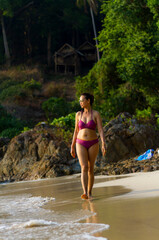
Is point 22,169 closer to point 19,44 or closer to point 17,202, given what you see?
point 17,202

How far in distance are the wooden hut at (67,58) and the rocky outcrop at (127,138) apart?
1127 inches

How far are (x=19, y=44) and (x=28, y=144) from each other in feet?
114

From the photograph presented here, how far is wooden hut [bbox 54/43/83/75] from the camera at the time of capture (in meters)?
40.8

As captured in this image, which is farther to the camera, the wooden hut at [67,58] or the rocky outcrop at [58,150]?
the wooden hut at [67,58]

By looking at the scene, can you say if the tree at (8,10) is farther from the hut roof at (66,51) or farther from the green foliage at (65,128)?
the green foliage at (65,128)

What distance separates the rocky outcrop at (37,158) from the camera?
38.0 feet

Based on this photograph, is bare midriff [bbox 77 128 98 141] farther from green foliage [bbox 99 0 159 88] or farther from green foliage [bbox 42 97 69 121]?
green foliage [bbox 42 97 69 121]

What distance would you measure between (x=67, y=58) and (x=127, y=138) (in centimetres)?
3006

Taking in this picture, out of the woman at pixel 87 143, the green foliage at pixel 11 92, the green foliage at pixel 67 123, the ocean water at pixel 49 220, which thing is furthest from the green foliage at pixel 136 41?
the green foliage at pixel 11 92

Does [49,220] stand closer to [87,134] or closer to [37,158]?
[87,134]

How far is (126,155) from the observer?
39.0ft

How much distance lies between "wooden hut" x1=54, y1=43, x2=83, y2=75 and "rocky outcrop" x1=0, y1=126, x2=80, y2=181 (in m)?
27.6

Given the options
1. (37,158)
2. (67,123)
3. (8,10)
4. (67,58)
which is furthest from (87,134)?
(67,58)

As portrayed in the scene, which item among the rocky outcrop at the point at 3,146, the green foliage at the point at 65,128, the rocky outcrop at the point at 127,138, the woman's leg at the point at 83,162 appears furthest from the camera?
the rocky outcrop at the point at 3,146
